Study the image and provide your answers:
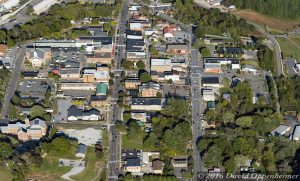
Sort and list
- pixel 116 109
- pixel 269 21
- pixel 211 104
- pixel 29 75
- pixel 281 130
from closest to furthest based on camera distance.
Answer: pixel 281 130, pixel 116 109, pixel 211 104, pixel 29 75, pixel 269 21

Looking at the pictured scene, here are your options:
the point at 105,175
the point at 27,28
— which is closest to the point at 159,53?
the point at 27,28

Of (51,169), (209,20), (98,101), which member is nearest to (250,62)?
(209,20)

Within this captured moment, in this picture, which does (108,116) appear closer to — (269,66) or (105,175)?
(105,175)

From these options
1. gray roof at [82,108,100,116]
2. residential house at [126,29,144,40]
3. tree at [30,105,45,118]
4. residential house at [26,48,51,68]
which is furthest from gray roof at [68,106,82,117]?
residential house at [126,29,144,40]

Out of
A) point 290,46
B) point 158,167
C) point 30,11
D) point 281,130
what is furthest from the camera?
point 30,11

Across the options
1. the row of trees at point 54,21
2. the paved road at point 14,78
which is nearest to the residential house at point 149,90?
the paved road at point 14,78

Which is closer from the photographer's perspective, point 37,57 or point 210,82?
point 210,82

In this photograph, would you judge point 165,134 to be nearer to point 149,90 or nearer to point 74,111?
point 149,90
